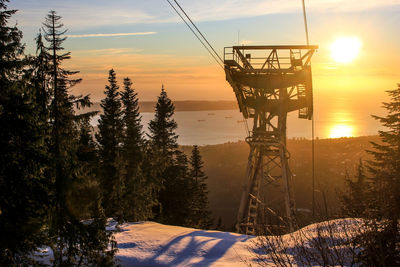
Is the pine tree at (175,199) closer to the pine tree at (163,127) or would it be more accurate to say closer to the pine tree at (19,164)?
the pine tree at (163,127)

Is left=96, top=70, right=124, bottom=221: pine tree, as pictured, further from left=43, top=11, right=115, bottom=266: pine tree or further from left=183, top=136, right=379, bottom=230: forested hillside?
left=183, top=136, right=379, bottom=230: forested hillside

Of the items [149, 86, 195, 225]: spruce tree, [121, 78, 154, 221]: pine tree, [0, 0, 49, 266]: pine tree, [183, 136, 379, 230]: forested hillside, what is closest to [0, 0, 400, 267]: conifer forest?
[0, 0, 49, 266]: pine tree

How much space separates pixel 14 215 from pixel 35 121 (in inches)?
104

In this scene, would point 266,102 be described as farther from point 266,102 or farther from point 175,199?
point 175,199

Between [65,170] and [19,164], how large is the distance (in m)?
1.45

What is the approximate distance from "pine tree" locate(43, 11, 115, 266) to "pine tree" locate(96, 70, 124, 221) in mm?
11834

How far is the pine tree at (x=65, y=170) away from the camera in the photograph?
10.2 meters

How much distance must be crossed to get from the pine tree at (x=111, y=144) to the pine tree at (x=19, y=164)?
13149 millimetres

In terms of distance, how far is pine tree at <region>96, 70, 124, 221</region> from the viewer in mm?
23388

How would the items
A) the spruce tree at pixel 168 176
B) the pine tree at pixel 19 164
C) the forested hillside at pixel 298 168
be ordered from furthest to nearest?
1. the forested hillside at pixel 298 168
2. the spruce tree at pixel 168 176
3. the pine tree at pixel 19 164

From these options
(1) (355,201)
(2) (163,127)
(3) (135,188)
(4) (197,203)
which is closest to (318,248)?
(3) (135,188)

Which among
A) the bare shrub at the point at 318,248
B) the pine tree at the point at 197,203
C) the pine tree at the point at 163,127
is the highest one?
the pine tree at the point at 163,127

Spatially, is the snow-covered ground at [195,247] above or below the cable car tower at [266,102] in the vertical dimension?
below

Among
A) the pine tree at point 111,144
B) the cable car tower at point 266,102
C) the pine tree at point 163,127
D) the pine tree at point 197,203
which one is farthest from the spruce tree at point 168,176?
the cable car tower at point 266,102
